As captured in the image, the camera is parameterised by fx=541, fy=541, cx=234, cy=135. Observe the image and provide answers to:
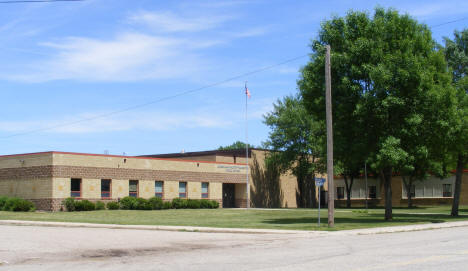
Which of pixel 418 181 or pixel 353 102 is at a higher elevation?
pixel 353 102

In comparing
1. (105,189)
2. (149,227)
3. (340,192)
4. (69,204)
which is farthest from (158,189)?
(340,192)

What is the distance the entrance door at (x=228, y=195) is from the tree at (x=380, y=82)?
1238 inches

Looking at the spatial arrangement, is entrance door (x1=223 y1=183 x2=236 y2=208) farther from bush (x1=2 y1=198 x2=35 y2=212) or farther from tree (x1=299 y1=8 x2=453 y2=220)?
tree (x1=299 y1=8 x2=453 y2=220)

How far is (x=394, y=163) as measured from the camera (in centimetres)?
2884

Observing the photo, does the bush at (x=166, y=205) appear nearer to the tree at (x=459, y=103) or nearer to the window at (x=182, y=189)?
the window at (x=182, y=189)

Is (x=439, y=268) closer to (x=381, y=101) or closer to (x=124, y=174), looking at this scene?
Answer: (x=381, y=101)

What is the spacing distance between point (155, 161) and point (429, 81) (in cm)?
3009

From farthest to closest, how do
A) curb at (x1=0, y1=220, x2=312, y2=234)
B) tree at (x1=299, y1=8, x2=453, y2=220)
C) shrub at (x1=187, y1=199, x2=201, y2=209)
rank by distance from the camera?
shrub at (x1=187, y1=199, x2=201, y2=209) < tree at (x1=299, y1=8, x2=453, y2=220) < curb at (x1=0, y1=220, x2=312, y2=234)

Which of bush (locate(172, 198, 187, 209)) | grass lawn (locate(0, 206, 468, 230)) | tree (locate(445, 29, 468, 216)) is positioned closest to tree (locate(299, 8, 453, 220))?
tree (locate(445, 29, 468, 216))

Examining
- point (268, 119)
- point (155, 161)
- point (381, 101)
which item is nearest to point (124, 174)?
point (155, 161)

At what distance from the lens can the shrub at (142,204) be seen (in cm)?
4825

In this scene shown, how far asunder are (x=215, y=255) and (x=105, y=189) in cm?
3545

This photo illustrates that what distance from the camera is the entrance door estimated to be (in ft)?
205

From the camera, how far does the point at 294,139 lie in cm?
6519
